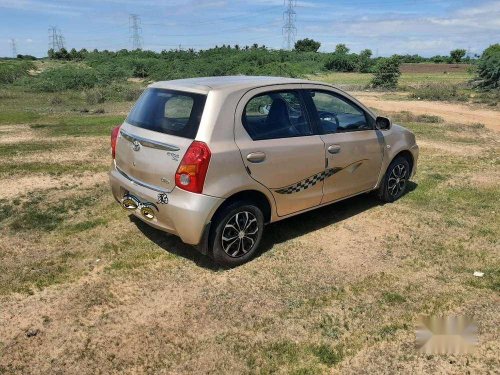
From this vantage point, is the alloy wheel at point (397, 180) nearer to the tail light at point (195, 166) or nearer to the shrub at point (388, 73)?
the tail light at point (195, 166)

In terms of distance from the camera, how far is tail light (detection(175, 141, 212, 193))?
12.4 feet

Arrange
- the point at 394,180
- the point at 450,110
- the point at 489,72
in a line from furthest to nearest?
the point at 489,72, the point at 450,110, the point at 394,180

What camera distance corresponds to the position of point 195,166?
12.4 feet

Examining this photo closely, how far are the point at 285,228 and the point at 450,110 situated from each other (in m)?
14.5

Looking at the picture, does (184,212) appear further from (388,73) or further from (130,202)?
(388,73)

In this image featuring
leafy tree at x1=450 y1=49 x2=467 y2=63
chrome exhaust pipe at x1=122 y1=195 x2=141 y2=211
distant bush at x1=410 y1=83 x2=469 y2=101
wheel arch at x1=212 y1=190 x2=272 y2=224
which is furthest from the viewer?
leafy tree at x1=450 y1=49 x2=467 y2=63

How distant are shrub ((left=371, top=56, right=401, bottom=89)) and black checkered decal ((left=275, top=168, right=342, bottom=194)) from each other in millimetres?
25537

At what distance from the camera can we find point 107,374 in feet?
9.64

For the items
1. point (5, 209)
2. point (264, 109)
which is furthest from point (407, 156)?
point (5, 209)

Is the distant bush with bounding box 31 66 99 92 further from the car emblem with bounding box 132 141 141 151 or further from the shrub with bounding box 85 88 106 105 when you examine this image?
the car emblem with bounding box 132 141 141 151

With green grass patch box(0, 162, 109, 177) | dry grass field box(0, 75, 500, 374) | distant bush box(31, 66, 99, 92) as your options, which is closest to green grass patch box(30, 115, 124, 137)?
green grass patch box(0, 162, 109, 177)

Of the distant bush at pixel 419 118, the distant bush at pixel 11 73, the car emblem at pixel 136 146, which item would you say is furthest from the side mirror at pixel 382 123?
the distant bush at pixel 11 73

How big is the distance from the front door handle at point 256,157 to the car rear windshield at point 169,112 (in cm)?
56

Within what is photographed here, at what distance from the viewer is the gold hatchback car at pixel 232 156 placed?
12.8 feet
